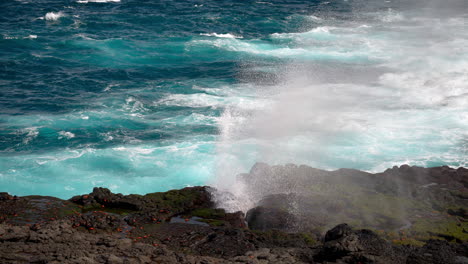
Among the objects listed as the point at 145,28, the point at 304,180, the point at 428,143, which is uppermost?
the point at 145,28

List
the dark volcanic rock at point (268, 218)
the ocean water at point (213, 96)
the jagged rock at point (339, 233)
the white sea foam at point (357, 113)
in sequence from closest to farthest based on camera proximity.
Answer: the jagged rock at point (339, 233)
the dark volcanic rock at point (268, 218)
the ocean water at point (213, 96)
the white sea foam at point (357, 113)

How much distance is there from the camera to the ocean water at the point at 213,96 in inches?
1094

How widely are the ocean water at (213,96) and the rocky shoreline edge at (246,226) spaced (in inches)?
181

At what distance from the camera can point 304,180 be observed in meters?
21.4

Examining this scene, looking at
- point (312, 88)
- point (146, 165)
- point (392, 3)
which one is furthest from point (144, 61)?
point (392, 3)

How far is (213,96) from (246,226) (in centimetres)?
1980

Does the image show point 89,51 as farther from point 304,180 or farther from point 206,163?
point 304,180

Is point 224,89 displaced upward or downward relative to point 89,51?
downward

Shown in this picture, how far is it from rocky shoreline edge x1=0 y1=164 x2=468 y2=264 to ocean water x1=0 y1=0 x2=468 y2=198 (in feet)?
15.1

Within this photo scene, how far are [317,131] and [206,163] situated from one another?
25.7 ft

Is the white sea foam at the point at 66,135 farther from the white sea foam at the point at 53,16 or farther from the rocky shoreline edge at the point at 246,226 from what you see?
the white sea foam at the point at 53,16

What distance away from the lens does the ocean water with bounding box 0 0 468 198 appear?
27797 mm

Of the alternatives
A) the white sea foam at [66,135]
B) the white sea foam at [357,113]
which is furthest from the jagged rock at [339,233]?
the white sea foam at [66,135]

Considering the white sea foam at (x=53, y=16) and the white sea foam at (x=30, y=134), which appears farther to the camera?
the white sea foam at (x=53, y=16)
